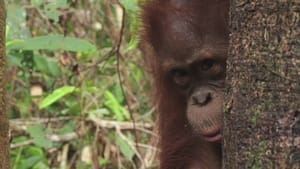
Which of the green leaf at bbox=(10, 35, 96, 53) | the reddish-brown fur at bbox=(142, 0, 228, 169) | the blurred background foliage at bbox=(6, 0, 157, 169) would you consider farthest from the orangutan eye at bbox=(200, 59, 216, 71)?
the blurred background foliage at bbox=(6, 0, 157, 169)

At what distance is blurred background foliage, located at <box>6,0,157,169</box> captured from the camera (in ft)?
13.1

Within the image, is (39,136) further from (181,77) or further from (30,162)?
(181,77)

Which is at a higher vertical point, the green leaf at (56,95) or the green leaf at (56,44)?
the green leaf at (56,44)

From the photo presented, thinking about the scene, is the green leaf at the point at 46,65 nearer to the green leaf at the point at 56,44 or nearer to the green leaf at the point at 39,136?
the green leaf at the point at 39,136

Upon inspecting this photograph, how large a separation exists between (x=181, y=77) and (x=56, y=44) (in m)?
0.72

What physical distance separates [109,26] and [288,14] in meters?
3.32

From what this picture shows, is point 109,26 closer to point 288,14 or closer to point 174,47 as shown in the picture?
point 174,47

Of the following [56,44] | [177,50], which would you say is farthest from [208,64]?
[56,44]

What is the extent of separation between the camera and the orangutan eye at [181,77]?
2.92 m

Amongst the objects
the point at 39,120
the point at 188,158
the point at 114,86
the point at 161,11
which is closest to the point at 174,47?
the point at 161,11

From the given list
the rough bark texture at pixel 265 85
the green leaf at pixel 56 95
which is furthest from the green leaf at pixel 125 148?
the rough bark texture at pixel 265 85

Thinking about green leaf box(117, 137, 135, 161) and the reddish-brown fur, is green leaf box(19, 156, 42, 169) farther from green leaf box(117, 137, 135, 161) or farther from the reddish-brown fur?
the reddish-brown fur

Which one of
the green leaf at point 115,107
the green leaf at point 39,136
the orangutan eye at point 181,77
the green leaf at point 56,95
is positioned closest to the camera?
the orangutan eye at point 181,77

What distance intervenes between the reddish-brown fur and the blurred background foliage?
500mm
